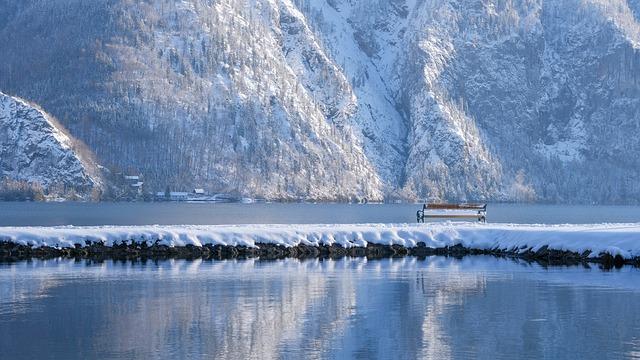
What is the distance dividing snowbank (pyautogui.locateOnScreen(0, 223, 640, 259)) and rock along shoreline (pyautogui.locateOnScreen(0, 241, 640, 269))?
284 mm

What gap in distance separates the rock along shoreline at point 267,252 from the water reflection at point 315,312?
5.41m

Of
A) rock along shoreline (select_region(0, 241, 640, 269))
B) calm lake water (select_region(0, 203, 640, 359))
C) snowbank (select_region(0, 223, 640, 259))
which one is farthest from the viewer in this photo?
snowbank (select_region(0, 223, 640, 259))

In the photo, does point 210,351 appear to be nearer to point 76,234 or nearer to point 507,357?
point 507,357

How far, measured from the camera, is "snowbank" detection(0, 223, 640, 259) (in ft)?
204

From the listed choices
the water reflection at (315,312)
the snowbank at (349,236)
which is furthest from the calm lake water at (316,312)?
the snowbank at (349,236)

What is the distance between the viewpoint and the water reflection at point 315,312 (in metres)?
30.9

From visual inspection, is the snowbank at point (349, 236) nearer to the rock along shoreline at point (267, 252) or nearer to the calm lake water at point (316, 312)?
the rock along shoreline at point (267, 252)

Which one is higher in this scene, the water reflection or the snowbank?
the snowbank

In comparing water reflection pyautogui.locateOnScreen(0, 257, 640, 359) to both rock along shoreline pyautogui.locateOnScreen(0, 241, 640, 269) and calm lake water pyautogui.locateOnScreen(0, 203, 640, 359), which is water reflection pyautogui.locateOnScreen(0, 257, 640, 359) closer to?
calm lake water pyautogui.locateOnScreen(0, 203, 640, 359)

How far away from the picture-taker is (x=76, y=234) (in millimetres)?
63219

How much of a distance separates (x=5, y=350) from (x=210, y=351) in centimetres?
540

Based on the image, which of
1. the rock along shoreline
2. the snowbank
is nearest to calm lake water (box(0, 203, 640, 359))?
the rock along shoreline

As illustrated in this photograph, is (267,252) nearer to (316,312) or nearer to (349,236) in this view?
(349,236)

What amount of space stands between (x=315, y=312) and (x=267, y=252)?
2581cm
